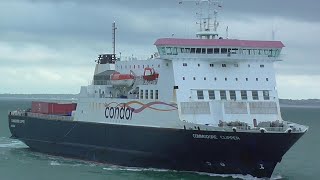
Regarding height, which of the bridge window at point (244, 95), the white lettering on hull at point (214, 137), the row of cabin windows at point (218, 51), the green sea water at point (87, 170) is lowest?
the green sea water at point (87, 170)

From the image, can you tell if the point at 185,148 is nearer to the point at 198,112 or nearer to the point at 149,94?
the point at 198,112

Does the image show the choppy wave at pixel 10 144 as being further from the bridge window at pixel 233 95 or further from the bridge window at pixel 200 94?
the bridge window at pixel 233 95

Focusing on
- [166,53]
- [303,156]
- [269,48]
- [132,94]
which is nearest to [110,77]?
[132,94]

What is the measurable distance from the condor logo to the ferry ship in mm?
40

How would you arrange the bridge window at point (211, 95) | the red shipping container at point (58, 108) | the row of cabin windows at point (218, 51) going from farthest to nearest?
1. the red shipping container at point (58, 108)
2. the row of cabin windows at point (218, 51)
3. the bridge window at point (211, 95)

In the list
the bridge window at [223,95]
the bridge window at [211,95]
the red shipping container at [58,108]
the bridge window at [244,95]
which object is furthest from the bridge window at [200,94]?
the red shipping container at [58,108]

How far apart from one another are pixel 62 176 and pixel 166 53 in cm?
884

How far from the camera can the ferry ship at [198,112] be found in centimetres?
3212

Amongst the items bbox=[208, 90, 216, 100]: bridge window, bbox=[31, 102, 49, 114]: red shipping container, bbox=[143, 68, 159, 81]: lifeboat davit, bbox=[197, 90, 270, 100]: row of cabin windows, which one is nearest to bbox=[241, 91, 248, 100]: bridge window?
bbox=[197, 90, 270, 100]: row of cabin windows

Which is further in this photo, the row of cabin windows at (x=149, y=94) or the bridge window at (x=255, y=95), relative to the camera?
the row of cabin windows at (x=149, y=94)

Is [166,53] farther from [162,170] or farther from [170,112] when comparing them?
[162,170]

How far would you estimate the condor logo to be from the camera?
36.6 m

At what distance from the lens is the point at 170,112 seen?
33750 millimetres

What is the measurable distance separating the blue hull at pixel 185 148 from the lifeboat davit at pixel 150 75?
294 cm
